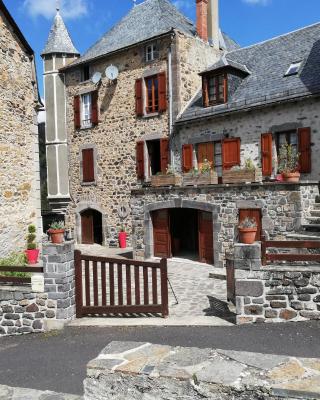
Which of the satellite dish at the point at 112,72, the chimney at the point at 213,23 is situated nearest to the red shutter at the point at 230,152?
the chimney at the point at 213,23

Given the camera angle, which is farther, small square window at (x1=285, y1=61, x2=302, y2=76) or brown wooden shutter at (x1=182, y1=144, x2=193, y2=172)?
brown wooden shutter at (x1=182, y1=144, x2=193, y2=172)

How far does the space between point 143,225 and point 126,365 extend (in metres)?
11.7

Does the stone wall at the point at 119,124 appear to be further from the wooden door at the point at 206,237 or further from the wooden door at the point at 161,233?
the wooden door at the point at 206,237

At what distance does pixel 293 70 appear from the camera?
14117 mm

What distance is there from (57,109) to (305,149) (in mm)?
12583

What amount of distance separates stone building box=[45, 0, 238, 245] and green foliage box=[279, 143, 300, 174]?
16.5 ft

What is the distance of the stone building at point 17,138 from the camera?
1285 cm

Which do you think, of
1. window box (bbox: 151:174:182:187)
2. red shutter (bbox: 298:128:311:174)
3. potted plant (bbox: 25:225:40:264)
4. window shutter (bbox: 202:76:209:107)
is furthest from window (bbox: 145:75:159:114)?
potted plant (bbox: 25:225:40:264)

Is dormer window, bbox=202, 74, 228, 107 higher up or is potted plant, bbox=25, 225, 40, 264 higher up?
dormer window, bbox=202, 74, 228, 107

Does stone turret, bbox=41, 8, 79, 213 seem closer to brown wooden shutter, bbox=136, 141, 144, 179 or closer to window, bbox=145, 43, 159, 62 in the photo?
brown wooden shutter, bbox=136, 141, 144, 179

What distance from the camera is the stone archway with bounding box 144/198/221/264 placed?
12922mm

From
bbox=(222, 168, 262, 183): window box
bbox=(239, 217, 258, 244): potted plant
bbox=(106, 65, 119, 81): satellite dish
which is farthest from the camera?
bbox=(106, 65, 119, 81): satellite dish

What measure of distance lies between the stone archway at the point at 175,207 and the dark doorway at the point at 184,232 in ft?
3.46

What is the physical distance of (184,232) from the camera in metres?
16.6
